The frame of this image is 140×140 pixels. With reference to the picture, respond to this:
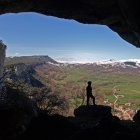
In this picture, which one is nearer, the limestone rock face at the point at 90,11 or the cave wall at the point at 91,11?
the cave wall at the point at 91,11

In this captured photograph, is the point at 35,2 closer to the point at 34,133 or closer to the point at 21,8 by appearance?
the point at 21,8

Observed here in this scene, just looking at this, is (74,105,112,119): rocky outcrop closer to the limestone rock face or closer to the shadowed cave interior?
the shadowed cave interior

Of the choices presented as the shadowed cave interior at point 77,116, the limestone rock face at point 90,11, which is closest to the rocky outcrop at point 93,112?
the shadowed cave interior at point 77,116

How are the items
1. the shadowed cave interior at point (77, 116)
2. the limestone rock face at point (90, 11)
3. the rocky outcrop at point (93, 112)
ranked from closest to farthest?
the shadowed cave interior at point (77, 116), the limestone rock face at point (90, 11), the rocky outcrop at point (93, 112)

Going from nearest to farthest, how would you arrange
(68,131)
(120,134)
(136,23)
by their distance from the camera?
(120,134)
(68,131)
(136,23)

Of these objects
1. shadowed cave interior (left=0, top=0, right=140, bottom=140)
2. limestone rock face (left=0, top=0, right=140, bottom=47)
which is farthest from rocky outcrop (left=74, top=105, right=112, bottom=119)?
limestone rock face (left=0, top=0, right=140, bottom=47)

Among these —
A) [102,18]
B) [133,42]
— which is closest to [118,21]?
[102,18]

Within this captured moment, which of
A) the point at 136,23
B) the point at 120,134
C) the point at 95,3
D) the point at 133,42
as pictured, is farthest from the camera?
the point at 133,42

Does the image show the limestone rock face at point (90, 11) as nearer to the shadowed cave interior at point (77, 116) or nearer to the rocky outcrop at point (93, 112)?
the shadowed cave interior at point (77, 116)

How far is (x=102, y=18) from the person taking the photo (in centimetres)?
3734

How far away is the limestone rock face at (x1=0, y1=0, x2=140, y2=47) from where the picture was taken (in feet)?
104

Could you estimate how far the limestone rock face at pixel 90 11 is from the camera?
1248 inches

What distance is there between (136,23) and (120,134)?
13479 mm

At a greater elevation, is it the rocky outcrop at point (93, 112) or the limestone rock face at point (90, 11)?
the limestone rock face at point (90, 11)
